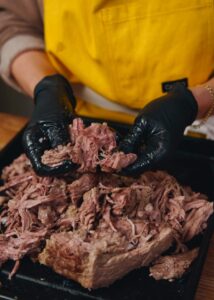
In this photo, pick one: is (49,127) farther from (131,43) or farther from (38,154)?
(131,43)

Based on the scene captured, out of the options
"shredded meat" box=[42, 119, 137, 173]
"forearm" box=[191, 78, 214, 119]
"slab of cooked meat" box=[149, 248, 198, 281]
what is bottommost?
"slab of cooked meat" box=[149, 248, 198, 281]

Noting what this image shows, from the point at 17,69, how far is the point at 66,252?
101 centimetres

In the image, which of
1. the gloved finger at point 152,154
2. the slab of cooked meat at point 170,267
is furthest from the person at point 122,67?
the slab of cooked meat at point 170,267

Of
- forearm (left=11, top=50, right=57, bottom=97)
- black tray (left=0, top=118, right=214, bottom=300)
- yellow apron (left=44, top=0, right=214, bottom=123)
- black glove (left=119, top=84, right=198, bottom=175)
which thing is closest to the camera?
black tray (left=0, top=118, right=214, bottom=300)

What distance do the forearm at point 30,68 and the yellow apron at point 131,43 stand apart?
9cm

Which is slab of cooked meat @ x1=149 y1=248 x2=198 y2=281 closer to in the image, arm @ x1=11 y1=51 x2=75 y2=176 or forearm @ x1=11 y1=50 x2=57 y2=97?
arm @ x1=11 y1=51 x2=75 y2=176

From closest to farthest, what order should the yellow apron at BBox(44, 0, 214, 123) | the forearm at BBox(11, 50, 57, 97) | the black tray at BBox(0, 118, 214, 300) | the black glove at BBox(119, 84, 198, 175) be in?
the black tray at BBox(0, 118, 214, 300)
the black glove at BBox(119, 84, 198, 175)
the yellow apron at BBox(44, 0, 214, 123)
the forearm at BBox(11, 50, 57, 97)

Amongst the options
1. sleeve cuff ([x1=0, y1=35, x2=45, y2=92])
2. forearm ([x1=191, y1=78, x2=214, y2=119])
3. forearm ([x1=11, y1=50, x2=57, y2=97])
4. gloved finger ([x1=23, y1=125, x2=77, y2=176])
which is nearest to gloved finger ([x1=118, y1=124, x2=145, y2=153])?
gloved finger ([x1=23, y1=125, x2=77, y2=176])

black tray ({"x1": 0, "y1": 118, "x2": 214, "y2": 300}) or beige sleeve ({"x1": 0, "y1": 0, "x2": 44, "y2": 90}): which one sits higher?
beige sleeve ({"x1": 0, "y1": 0, "x2": 44, "y2": 90})

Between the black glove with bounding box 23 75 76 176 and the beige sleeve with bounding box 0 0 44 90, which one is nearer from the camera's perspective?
the black glove with bounding box 23 75 76 176

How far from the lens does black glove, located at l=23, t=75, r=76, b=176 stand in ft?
5.09

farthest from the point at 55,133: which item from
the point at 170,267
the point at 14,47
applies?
the point at 14,47

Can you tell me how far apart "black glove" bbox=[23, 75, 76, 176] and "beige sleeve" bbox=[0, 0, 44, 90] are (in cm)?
38

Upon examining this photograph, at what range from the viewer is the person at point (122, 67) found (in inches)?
63.7
